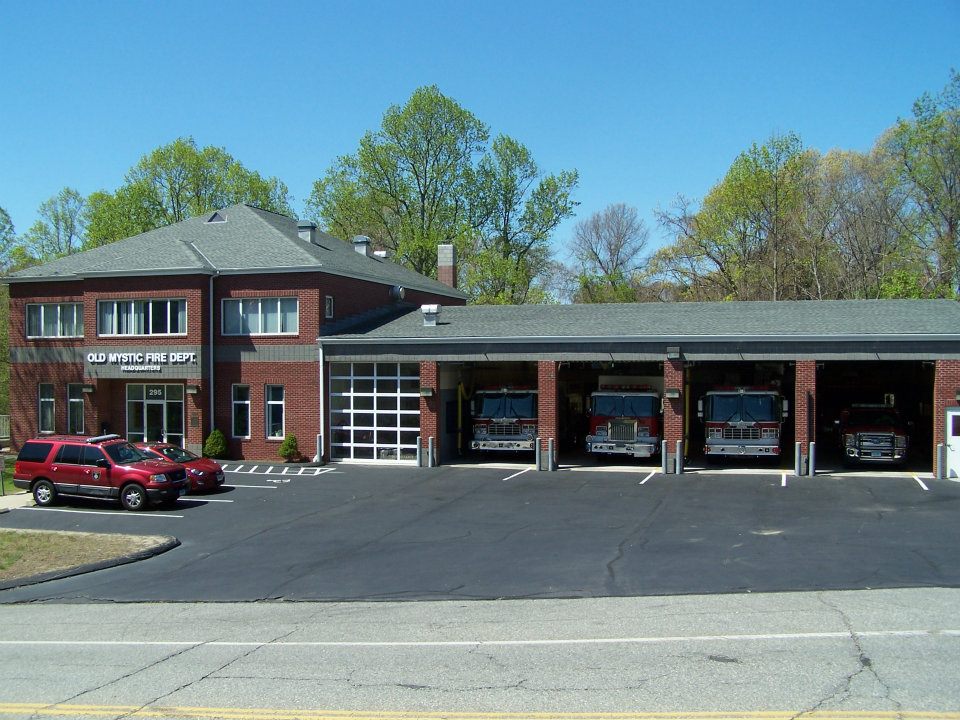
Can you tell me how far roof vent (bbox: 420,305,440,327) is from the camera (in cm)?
3191

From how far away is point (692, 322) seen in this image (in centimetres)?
2998

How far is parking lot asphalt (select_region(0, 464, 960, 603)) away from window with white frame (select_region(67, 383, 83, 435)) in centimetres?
1248

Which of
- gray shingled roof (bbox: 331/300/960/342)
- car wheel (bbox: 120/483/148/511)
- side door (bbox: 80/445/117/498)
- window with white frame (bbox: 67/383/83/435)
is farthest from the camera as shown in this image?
window with white frame (bbox: 67/383/83/435)

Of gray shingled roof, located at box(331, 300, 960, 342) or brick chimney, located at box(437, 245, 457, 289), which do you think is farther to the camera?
brick chimney, located at box(437, 245, 457, 289)

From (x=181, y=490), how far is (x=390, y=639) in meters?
14.4

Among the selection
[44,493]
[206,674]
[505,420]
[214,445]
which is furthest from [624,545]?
[214,445]

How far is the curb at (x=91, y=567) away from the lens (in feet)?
52.1

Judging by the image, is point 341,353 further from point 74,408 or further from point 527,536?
point 527,536

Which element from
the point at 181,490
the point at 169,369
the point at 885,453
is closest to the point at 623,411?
the point at 885,453

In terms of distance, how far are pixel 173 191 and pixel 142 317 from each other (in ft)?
107

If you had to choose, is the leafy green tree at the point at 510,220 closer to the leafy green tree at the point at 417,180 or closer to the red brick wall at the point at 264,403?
the leafy green tree at the point at 417,180

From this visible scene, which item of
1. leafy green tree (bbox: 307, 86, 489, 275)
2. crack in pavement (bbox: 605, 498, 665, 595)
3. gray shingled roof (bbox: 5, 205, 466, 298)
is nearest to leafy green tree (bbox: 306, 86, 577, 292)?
leafy green tree (bbox: 307, 86, 489, 275)

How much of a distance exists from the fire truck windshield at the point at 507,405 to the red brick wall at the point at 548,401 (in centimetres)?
121

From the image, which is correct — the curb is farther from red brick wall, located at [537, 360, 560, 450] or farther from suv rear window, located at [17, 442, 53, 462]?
red brick wall, located at [537, 360, 560, 450]
